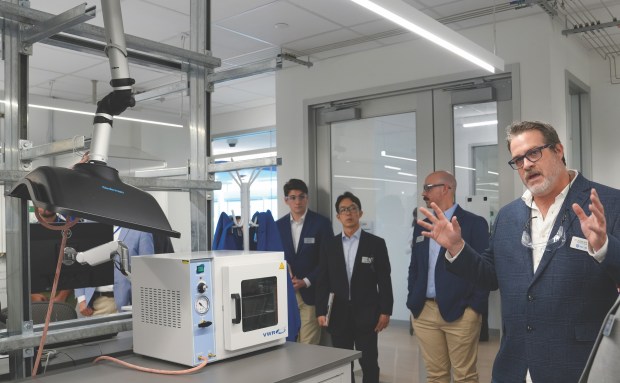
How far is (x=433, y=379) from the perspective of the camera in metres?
3.57

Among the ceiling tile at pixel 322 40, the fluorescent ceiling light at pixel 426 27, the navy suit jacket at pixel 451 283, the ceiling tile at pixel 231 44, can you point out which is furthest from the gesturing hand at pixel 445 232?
the ceiling tile at pixel 231 44

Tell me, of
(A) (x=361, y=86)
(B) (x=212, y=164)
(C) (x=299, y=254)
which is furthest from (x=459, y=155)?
(B) (x=212, y=164)

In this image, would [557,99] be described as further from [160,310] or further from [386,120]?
[160,310]

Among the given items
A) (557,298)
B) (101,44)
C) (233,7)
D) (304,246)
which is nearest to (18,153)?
(101,44)

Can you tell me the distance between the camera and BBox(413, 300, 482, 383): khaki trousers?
11.2 feet

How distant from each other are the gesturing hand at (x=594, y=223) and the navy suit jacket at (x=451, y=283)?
1.59 metres

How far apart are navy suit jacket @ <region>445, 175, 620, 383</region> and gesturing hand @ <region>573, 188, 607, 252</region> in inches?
1.7

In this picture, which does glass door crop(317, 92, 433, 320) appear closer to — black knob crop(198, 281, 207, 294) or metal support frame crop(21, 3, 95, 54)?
black knob crop(198, 281, 207, 294)

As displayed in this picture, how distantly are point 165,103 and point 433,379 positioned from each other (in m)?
5.42

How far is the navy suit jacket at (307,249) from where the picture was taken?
427 centimetres

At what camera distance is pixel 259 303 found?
231 centimetres

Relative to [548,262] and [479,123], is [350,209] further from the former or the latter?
[548,262]

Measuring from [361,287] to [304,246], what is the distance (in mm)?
624

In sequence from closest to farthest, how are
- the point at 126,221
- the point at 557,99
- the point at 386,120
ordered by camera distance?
the point at 126,221, the point at 557,99, the point at 386,120
